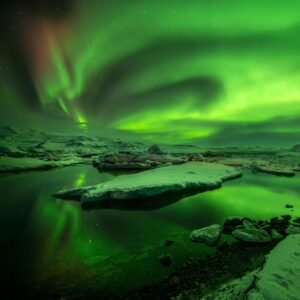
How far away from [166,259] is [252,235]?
7.24 ft

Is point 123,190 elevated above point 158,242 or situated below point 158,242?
above

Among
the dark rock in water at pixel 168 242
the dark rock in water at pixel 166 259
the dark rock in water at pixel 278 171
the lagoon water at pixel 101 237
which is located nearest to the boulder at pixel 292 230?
the lagoon water at pixel 101 237

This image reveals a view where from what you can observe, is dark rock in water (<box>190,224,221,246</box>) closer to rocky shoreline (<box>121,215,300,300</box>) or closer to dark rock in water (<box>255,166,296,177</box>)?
rocky shoreline (<box>121,215,300,300</box>)

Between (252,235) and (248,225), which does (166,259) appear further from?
(248,225)

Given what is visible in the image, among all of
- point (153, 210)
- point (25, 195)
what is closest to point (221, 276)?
point (153, 210)

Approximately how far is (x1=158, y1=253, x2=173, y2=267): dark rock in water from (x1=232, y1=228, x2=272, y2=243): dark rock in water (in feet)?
6.12

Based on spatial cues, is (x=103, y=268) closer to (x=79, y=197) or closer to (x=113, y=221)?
(x=113, y=221)

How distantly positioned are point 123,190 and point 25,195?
501 centimetres

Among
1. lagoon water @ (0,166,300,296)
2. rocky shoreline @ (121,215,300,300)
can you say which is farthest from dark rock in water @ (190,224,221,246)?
lagoon water @ (0,166,300,296)

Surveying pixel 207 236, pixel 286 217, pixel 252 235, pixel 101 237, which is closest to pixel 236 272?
pixel 207 236

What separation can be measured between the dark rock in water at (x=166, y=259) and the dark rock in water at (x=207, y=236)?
103 centimetres

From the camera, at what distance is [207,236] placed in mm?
4820

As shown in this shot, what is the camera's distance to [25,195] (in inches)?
385

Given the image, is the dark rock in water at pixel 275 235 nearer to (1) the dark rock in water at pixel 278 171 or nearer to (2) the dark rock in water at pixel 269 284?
(2) the dark rock in water at pixel 269 284
